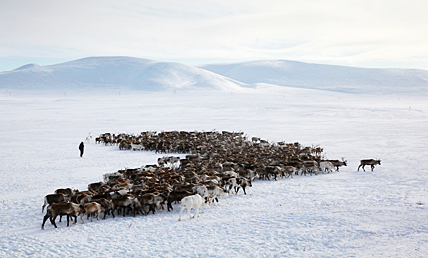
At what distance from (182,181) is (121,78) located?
573 ft

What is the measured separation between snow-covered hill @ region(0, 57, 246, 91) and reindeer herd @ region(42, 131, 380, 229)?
433 feet

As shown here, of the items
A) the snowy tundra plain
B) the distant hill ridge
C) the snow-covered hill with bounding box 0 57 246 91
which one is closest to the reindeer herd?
the snowy tundra plain

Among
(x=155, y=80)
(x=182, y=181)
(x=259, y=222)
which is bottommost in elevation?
(x=259, y=222)

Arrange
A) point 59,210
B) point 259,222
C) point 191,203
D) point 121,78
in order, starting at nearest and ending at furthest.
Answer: point 59,210 < point 259,222 < point 191,203 < point 121,78

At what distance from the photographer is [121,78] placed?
179m

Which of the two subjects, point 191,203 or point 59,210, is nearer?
point 59,210

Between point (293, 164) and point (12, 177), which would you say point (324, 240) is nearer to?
point (293, 164)

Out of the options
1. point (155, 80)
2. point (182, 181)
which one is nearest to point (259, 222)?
point (182, 181)

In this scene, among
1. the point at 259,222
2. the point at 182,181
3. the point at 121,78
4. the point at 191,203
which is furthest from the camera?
the point at 121,78

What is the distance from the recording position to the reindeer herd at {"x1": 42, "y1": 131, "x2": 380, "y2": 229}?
10.9 metres

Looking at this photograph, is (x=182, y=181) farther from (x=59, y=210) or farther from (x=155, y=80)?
(x=155, y=80)

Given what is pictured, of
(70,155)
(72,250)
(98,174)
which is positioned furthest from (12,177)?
(72,250)

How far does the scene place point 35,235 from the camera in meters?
9.20

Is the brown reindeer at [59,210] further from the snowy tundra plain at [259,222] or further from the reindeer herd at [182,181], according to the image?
the snowy tundra plain at [259,222]
